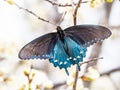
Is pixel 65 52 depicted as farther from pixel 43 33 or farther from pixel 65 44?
pixel 43 33

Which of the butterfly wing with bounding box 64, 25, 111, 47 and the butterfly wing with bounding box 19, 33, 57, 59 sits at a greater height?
the butterfly wing with bounding box 64, 25, 111, 47

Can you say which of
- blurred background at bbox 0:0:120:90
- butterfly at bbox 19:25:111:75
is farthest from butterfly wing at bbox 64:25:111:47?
blurred background at bbox 0:0:120:90

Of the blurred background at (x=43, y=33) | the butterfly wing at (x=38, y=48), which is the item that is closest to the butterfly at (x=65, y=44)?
the butterfly wing at (x=38, y=48)

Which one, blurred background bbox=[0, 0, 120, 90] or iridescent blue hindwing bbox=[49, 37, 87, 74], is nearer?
iridescent blue hindwing bbox=[49, 37, 87, 74]

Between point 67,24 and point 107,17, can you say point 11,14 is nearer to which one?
point 67,24

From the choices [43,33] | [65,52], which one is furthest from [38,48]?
[43,33]

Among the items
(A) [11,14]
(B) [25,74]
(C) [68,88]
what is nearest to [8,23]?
(A) [11,14]

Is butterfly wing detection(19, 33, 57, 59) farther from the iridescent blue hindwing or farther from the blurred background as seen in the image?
the blurred background

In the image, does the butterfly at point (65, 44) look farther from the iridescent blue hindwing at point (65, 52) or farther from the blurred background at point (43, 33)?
the blurred background at point (43, 33)
